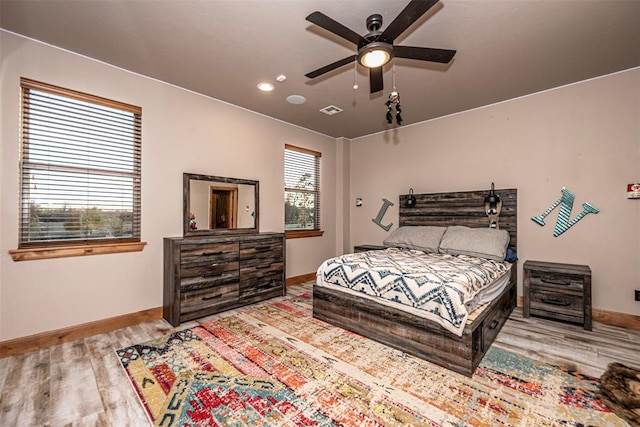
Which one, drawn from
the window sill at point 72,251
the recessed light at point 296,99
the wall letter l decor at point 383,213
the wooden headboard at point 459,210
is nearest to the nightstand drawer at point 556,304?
the wooden headboard at point 459,210

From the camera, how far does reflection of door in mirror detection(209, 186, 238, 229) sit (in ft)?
12.4

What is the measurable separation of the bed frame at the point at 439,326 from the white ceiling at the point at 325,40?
5.15 feet

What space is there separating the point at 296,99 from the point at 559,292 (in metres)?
3.94

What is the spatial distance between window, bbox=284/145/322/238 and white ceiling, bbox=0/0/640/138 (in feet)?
4.81

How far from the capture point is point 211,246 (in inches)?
132

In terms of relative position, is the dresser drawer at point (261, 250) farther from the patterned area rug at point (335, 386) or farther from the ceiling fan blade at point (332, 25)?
the ceiling fan blade at point (332, 25)

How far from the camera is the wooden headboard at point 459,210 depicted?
3.82 meters

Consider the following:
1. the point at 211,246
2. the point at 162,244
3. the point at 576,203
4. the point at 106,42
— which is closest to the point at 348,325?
the point at 211,246

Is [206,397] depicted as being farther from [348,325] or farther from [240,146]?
[240,146]

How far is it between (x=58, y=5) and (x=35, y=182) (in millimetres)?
1517

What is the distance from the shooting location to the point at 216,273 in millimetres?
3395

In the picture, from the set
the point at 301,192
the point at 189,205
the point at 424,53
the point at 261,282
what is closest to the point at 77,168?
the point at 189,205

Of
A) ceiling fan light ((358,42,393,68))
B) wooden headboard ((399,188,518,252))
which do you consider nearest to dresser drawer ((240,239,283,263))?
wooden headboard ((399,188,518,252))

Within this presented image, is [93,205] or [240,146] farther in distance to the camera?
[240,146]
